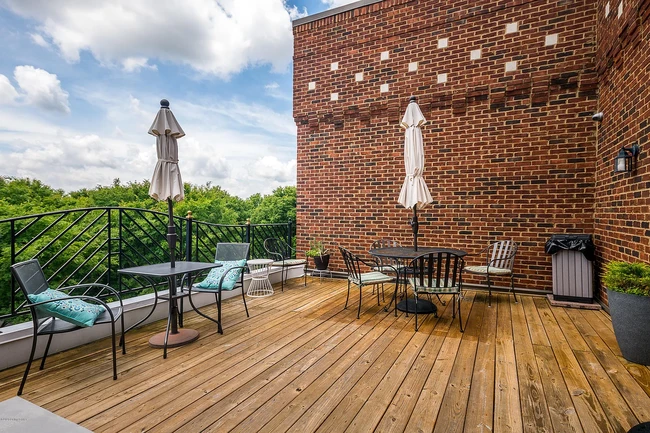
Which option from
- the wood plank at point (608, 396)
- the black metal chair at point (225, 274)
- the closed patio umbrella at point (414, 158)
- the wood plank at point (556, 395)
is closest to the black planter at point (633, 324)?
the wood plank at point (608, 396)

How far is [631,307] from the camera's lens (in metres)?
2.49

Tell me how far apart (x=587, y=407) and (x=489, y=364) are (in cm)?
66

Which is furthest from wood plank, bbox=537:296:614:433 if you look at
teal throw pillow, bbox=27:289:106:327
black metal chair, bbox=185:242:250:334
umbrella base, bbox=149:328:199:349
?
teal throw pillow, bbox=27:289:106:327

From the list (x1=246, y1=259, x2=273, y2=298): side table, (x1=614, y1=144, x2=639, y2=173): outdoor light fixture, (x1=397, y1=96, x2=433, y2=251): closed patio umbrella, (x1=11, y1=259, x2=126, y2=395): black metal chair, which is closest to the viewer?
(x1=11, y1=259, x2=126, y2=395): black metal chair

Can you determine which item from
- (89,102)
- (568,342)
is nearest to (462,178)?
(568,342)

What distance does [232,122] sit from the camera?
1350cm

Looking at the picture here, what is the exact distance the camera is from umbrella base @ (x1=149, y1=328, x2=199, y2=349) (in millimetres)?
2920

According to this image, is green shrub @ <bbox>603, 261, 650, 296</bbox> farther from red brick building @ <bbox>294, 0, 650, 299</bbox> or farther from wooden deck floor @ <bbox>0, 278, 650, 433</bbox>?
red brick building @ <bbox>294, 0, 650, 299</bbox>

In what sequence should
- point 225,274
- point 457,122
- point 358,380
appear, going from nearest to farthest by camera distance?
point 358,380 → point 225,274 → point 457,122

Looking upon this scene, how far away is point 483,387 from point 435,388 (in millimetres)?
325

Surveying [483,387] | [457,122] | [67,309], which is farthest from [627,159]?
[67,309]

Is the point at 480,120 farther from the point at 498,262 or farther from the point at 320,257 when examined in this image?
the point at 320,257

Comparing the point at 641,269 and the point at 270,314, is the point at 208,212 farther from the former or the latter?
the point at 641,269

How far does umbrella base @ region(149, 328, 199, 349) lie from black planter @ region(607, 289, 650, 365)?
3.55 meters
